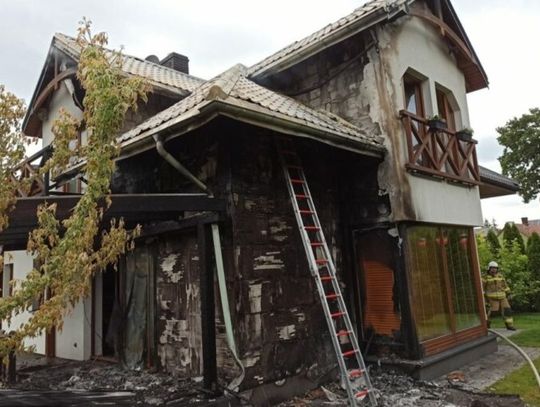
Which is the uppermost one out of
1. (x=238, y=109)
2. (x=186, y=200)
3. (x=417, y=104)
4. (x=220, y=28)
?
(x=220, y=28)

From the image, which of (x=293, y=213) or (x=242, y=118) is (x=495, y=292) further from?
(x=242, y=118)

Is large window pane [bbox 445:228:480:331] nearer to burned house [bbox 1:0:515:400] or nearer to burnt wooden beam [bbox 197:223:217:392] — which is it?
burned house [bbox 1:0:515:400]

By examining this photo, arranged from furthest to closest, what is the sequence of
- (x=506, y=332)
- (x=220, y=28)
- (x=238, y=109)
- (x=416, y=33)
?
1. (x=220, y=28)
2. (x=506, y=332)
3. (x=416, y=33)
4. (x=238, y=109)

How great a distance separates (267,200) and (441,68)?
5039mm

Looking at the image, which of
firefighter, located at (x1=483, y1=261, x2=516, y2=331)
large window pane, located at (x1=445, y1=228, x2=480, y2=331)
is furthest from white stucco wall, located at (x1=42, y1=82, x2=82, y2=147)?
firefighter, located at (x1=483, y1=261, x2=516, y2=331)

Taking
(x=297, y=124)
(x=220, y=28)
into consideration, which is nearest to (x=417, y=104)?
(x=297, y=124)

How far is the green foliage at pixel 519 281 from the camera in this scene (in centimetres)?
1400

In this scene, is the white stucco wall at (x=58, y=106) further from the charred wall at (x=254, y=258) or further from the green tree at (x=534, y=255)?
the green tree at (x=534, y=255)

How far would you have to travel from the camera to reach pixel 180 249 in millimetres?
6113

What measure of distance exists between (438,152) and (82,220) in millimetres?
6557

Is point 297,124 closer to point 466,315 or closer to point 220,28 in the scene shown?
point 466,315

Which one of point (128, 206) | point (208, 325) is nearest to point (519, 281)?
point (208, 325)

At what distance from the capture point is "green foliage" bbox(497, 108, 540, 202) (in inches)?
1103

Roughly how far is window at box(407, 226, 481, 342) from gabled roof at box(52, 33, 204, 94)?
213 inches
